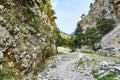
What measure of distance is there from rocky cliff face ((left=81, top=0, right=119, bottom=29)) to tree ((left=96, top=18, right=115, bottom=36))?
90.7 inches

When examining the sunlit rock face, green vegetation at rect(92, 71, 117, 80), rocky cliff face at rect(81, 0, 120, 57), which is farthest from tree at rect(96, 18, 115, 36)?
green vegetation at rect(92, 71, 117, 80)

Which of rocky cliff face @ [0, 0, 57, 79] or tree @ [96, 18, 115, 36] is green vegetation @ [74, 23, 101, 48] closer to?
tree @ [96, 18, 115, 36]

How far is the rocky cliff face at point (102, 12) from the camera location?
90881 millimetres

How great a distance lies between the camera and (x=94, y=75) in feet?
107

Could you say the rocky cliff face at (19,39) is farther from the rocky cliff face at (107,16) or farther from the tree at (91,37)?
the tree at (91,37)

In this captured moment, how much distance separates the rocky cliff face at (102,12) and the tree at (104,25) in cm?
230

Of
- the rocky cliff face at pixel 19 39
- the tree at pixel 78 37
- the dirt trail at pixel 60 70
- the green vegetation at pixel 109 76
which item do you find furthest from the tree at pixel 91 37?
the green vegetation at pixel 109 76

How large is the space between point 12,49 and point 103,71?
37.7ft

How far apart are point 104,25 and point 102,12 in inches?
435

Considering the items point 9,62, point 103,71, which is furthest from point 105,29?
point 9,62

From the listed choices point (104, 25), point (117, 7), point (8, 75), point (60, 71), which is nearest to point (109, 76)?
point (60, 71)

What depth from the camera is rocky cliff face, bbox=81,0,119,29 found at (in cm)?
9088

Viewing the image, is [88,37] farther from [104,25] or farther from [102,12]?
[102,12]

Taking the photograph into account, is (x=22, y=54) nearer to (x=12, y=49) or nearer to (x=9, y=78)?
(x=12, y=49)
